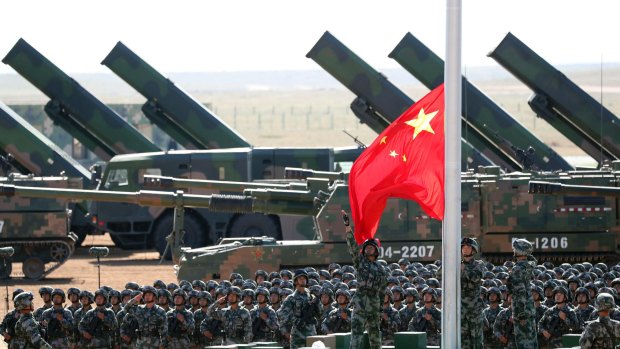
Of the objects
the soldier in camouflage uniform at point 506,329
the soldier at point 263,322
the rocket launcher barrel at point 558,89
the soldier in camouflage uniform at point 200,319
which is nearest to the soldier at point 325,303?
the soldier at point 263,322

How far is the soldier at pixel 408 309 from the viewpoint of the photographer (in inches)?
685

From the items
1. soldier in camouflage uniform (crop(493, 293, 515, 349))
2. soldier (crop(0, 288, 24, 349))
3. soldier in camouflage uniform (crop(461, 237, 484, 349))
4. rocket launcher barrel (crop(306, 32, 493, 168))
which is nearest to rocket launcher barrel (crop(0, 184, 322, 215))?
soldier in camouflage uniform (crop(493, 293, 515, 349))

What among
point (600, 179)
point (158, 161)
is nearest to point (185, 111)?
point (158, 161)

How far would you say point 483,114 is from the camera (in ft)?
102

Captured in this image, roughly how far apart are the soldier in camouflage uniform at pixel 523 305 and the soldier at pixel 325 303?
7.60ft

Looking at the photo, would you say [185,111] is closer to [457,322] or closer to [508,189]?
[508,189]

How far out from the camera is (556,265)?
2262cm

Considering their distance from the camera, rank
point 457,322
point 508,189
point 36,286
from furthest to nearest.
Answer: point 36,286 < point 508,189 < point 457,322

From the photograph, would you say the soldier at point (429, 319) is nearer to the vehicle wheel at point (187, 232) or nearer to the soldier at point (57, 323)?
the soldier at point (57, 323)

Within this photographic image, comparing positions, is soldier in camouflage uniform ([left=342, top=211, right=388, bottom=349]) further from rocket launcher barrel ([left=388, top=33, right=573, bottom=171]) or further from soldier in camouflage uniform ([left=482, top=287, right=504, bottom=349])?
rocket launcher barrel ([left=388, top=33, right=573, bottom=171])

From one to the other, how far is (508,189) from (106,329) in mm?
6983

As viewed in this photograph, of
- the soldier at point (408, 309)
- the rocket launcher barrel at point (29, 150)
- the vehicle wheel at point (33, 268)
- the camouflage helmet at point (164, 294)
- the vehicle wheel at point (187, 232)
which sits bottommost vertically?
the soldier at point (408, 309)

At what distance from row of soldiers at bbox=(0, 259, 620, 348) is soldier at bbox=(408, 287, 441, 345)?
0.01m

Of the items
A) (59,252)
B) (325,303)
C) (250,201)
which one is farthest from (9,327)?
(59,252)
